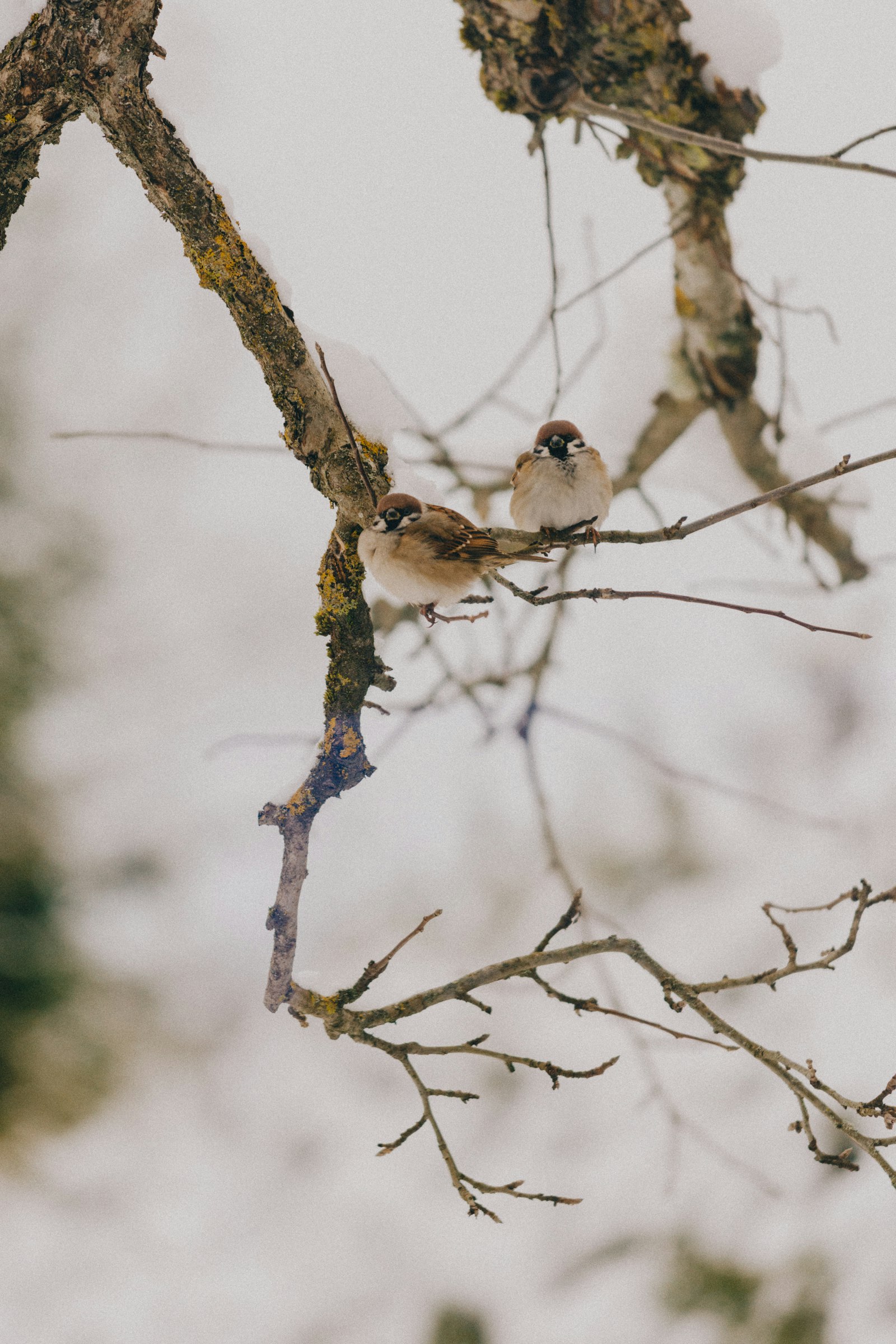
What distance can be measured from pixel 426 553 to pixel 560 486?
0.48 meters

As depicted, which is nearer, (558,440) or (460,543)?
(460,543)

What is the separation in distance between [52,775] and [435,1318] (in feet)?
12.1

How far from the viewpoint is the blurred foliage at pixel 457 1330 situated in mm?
4598

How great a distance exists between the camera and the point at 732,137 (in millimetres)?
2865

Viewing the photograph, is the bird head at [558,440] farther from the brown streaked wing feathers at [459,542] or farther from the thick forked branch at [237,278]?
the thick forked branch at [237,278]

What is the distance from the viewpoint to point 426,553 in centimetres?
177

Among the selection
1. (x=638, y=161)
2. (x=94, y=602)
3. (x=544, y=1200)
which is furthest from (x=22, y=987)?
(x=638, y=161)

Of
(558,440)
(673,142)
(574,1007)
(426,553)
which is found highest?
(673,142)

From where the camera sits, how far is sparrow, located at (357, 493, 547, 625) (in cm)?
168

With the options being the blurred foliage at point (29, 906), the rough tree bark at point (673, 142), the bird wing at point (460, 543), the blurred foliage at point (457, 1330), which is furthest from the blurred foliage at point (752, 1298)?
the bird wing at point (460, 543)

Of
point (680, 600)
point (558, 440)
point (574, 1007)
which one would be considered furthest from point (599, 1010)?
point (558, 440)

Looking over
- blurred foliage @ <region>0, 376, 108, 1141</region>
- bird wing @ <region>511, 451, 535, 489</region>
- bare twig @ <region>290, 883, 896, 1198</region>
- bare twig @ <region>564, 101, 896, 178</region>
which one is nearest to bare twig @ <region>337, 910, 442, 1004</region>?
bare twig @ <region>290, 883, 896, 1198</region>

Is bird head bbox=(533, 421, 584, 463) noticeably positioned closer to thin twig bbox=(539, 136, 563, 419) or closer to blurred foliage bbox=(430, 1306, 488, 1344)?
thin twig bbox=(539, 136, 563, 419)

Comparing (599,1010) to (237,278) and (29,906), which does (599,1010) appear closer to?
(237,278)
